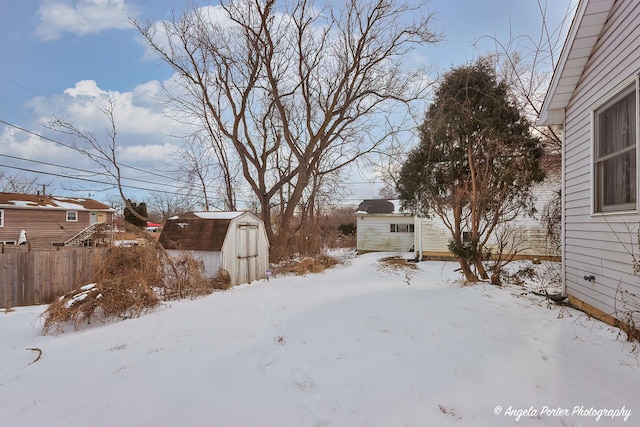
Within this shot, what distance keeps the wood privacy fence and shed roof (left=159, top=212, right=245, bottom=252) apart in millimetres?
1743

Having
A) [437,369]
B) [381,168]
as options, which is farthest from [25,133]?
[437,369]

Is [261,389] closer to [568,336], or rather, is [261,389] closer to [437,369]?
[437,369]

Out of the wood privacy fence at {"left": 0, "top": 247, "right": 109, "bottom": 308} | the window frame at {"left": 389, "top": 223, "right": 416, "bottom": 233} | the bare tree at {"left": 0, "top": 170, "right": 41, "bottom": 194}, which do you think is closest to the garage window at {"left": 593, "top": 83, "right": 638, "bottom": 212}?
the wood privacy fence at {"left": 0, "top": 247, "right": 109, "bottom": 308}

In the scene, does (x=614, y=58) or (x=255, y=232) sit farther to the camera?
(x=255, y=232)

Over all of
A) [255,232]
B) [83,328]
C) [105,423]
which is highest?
[255,232]

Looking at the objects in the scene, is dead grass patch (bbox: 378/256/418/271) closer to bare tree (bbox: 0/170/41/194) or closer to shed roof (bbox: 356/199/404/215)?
shed roof (bbox: 356/199/404/215)

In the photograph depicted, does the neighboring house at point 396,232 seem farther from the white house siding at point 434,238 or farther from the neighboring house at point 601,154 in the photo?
the neighboring house at point 601,154

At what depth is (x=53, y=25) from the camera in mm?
9000

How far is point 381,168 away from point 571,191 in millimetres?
8630

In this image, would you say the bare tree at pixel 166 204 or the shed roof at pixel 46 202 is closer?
the shed roof at pixel 46 202

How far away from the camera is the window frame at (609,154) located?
338 cm

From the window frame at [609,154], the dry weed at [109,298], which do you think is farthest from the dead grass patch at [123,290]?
the window frame at [609,154]

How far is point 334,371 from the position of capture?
111 inches

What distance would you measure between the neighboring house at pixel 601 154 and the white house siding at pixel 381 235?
Answer: 1324 cm
